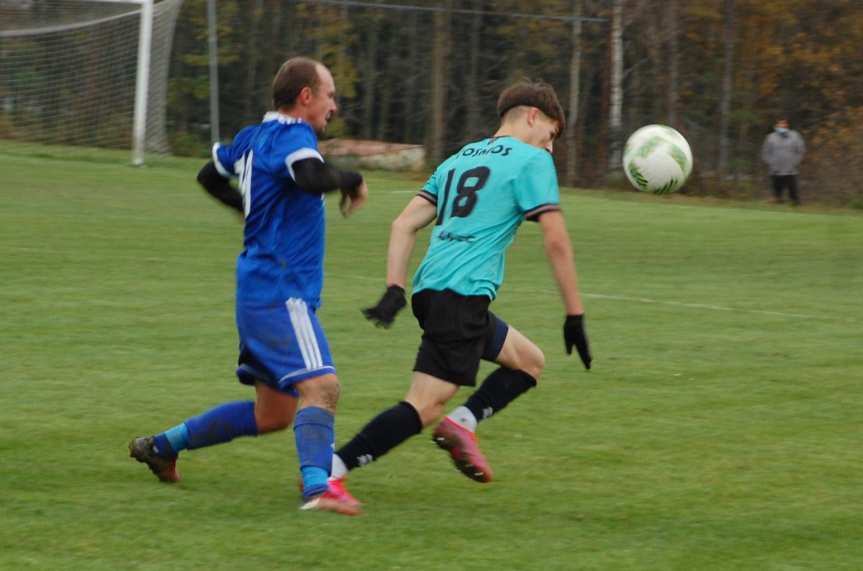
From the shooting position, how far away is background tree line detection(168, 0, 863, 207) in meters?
27.2

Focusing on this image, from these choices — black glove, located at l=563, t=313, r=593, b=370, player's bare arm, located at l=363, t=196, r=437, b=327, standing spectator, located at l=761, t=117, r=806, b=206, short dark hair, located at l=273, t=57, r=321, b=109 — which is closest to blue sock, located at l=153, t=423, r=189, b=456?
player's bare arm, located at l=363, t=196, r=437, b=327

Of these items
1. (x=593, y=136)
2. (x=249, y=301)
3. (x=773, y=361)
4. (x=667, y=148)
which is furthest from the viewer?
(x=593, y=136)

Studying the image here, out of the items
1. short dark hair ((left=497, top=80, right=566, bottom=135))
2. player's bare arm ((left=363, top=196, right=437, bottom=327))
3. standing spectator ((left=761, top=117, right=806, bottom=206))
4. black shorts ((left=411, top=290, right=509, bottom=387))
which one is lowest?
standing spectator ((left=761, top=117, right=806, bottom=206))

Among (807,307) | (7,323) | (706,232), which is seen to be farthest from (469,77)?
(7,323)

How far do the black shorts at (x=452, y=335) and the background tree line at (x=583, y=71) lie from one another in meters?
21.8

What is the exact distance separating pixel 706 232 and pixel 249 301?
1408cm

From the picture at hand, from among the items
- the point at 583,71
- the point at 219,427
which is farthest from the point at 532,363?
the point at 583,71

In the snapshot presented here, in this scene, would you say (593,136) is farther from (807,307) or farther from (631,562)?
(631,562)

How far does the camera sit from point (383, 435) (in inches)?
215

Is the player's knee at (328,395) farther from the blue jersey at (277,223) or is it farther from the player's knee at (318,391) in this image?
the blue jersey at (277,223)

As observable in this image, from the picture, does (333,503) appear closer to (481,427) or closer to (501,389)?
(501,389)

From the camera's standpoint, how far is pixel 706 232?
18750 millimetres

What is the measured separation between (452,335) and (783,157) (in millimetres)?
21505

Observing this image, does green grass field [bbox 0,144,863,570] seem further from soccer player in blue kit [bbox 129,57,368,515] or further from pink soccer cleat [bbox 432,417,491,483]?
soccer player in blue kit [bbox 129,57,368,515]
